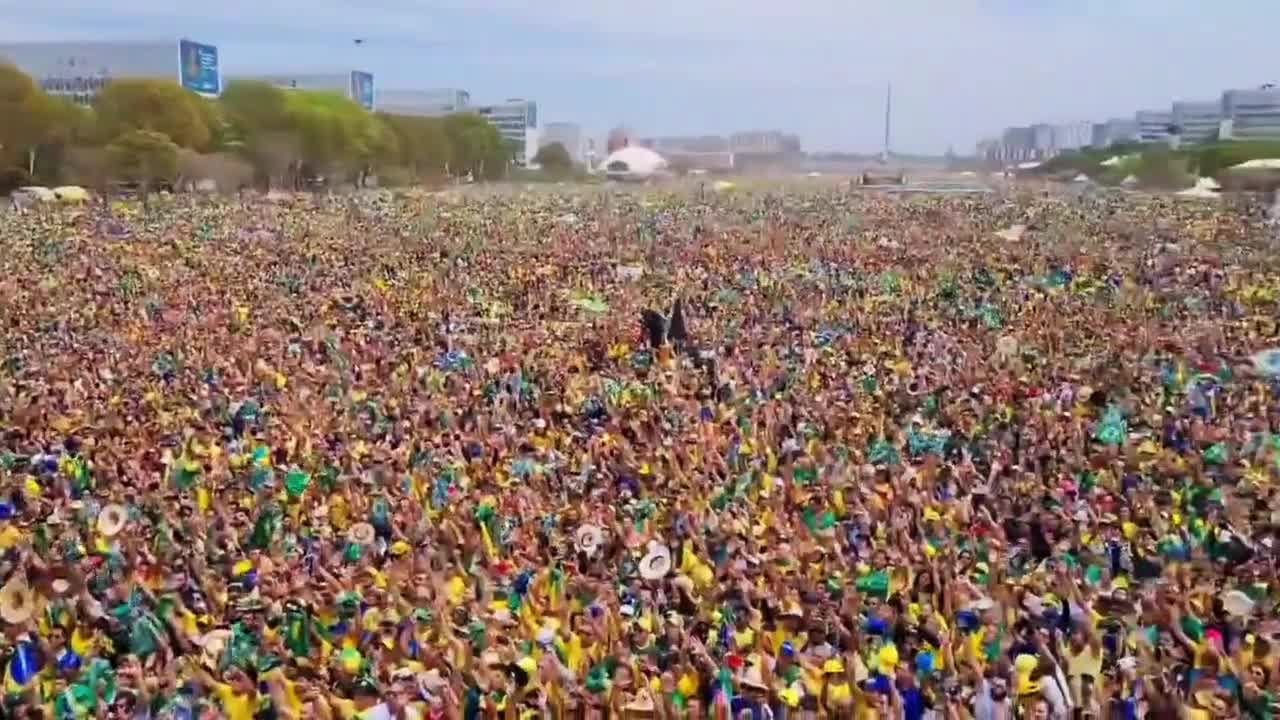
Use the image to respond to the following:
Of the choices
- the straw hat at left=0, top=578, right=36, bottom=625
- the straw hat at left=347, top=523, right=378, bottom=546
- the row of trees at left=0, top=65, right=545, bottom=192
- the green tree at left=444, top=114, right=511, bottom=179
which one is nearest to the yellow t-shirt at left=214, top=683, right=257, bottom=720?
the straw hat at left=0, top=578, right=36, bottom=625

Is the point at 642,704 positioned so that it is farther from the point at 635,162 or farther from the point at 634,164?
the point at 635,162

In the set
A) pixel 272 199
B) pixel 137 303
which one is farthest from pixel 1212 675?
pixel 272 199

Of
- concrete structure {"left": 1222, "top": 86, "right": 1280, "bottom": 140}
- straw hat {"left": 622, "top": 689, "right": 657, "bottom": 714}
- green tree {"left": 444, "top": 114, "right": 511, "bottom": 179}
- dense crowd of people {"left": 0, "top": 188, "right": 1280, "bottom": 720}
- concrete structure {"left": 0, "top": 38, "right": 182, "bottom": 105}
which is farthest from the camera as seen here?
concrete structure {"left": 1222, "top": 86, "right": 1280, "bottom": 140}

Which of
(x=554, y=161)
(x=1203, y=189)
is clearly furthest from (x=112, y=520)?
(x=554, y=161)

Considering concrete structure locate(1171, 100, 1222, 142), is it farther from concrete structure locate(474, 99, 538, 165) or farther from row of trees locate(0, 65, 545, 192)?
row of trees locate(0, 65, 545, 192)

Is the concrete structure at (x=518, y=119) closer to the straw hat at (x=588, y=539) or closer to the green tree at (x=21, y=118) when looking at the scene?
the green tree at (x=21, y=118)

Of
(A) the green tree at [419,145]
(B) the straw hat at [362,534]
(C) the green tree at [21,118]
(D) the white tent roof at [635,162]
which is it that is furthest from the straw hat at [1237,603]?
(D) the white tent roof at [635,162]

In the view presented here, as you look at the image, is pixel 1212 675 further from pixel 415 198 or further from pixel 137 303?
pixel 415 198
